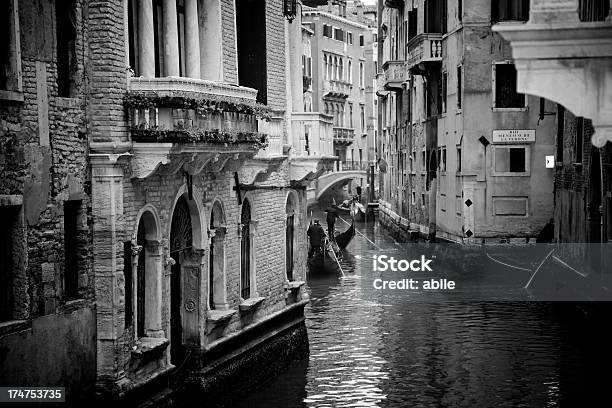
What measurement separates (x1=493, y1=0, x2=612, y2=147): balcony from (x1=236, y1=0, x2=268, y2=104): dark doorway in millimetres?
9622

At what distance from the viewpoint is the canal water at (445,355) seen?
46.9 feet

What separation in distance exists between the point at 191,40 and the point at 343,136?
51.8 m

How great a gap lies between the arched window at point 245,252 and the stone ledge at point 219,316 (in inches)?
43.9

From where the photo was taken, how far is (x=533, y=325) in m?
19.4

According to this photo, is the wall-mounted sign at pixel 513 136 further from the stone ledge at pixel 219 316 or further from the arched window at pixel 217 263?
the stone ledge at pixel 219 316

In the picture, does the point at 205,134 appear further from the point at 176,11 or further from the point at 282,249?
the point at 282,249

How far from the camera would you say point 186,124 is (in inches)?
448

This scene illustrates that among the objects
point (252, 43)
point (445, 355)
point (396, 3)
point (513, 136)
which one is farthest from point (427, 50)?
point (252, 43)

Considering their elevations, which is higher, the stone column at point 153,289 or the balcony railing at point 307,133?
the balcony railing at point 307,133

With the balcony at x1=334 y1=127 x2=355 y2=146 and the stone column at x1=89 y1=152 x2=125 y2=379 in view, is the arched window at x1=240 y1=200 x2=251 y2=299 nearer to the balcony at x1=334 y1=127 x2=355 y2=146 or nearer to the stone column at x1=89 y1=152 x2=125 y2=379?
the stone column at x1=89 y1=152 x2=125 y2=379

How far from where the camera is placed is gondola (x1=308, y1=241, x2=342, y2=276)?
27.5m

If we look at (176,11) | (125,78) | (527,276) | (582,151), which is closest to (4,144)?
(125,78)

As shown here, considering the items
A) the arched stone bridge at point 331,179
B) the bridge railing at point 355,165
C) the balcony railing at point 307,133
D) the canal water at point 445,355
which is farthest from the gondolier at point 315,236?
the bridge railing at point 355,165

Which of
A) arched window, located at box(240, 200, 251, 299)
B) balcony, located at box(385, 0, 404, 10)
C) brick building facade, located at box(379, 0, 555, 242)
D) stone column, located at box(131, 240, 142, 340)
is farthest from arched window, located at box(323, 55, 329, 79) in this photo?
stone column, located at box(131, 240, 142, 340)
